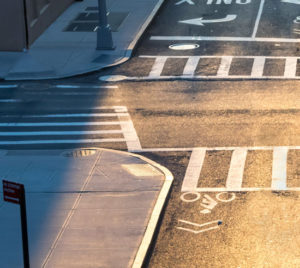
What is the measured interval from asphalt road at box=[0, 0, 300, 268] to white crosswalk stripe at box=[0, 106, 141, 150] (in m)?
0.03

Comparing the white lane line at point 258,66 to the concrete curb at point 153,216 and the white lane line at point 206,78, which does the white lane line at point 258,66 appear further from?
the concrete curb at point 153,216

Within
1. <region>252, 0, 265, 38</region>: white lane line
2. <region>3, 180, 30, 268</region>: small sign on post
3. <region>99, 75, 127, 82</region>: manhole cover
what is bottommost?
<region>252, 0, 265, 38</region>: white lane line

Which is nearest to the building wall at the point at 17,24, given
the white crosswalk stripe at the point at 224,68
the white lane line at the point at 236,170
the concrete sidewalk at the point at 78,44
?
the concrete sidewalk at the point at 78,44

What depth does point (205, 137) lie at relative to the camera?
22.6 metres

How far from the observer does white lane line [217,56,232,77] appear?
A: 28938mm

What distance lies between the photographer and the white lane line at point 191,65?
29.2 meters

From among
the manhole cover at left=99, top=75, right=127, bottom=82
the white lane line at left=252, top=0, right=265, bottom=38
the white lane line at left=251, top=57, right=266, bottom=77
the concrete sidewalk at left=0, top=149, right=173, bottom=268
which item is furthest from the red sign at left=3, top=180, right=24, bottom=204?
the white lane line at left=252, top=0, right=265, bottom=38

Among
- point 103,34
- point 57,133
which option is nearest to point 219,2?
point 103,34

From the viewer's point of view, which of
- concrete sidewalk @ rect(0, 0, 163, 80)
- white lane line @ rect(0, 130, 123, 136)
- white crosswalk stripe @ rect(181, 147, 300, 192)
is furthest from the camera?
concrete sidewalk @ rect(0, 0, 163, 80)

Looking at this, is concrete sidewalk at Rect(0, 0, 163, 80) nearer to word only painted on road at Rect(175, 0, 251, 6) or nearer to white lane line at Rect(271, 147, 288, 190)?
word only painted on road at Rect(175, 0, 251, 6)

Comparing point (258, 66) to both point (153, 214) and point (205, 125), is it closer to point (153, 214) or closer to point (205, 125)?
point (205, 125)

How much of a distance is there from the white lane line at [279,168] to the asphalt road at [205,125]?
26mm

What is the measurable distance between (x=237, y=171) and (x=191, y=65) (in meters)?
10.6

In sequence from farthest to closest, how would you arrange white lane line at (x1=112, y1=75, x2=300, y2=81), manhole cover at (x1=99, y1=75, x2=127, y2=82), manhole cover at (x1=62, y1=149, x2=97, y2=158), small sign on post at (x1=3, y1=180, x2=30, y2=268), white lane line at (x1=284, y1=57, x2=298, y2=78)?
white lane line at (x1=284, y1=57, x2=298, y2=78) → manhole cover at (x1=99, y1=75, x2=127, y2=82) → white lane line at (x1=112, y1=75, x2=300, y2=81) → manhole cover at (x1=62, y1=149, x2=97, y2=158) → small sign on post at (x1=3, y1=180, x2=30, y2=268)
